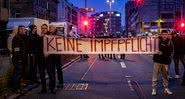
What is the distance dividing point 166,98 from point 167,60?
1252 millimetres

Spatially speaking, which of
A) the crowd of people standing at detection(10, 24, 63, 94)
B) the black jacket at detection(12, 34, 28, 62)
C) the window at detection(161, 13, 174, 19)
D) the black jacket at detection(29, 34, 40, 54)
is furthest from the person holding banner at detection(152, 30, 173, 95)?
the window at detection(161, 13, 174, 19)

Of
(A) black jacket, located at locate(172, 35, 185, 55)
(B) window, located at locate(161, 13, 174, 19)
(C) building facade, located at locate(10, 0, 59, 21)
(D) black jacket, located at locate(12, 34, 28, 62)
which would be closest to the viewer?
(D) black jacket, located at locate(12, 34, 28, 62)

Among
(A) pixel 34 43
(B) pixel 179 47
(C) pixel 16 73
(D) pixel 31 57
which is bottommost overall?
(C) pixel 16 73

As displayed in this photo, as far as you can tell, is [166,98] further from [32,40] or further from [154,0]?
[154,0]

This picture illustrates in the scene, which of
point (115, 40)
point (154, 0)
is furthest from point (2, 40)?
point (154, 0)

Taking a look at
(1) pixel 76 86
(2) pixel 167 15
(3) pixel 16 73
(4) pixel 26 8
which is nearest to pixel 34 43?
(3) pixel 16 73

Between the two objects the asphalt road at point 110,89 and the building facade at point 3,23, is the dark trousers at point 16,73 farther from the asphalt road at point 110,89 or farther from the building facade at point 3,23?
the building facade at point 3,23

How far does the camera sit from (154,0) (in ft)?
395

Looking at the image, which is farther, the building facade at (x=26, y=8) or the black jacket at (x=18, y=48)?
the building facade at (x=26, y=8)

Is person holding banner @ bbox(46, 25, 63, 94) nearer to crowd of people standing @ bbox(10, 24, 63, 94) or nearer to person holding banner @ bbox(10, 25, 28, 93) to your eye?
crowd of people standing @ bbox(10, 24, 63, 94)

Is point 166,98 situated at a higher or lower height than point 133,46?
lower

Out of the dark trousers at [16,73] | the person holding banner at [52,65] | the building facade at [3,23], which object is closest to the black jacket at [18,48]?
the dark trousers at [16,73]

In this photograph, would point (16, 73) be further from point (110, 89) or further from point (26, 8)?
point (26, 8)

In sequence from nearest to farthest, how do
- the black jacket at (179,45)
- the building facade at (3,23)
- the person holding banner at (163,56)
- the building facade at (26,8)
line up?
the person holding banner at (163,56) → the black jacket at (179,45) → the building facade at (3,23) → the building facade at (26,8)
